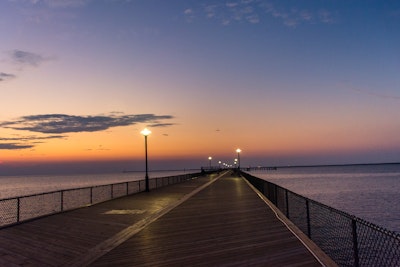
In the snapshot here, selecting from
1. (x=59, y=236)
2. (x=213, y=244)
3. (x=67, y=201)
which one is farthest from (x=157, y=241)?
(x=67, y=201)

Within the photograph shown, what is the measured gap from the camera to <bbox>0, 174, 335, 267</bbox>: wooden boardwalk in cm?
830

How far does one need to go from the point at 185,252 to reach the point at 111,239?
8.64ft

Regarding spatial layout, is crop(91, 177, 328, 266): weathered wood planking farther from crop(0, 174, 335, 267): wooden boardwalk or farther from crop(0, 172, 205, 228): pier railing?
crop(0, 172, 205, 228): pier railing

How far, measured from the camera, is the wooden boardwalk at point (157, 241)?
8297mm

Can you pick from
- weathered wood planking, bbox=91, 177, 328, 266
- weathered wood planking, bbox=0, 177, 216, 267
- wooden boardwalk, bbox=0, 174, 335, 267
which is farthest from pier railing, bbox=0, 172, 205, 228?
weathered wood planking, bbox=91, 177, 328, 266

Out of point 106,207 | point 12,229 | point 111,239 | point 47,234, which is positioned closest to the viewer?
point 111,239

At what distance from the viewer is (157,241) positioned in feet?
33.6

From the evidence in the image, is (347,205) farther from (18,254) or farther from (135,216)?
(18,254)

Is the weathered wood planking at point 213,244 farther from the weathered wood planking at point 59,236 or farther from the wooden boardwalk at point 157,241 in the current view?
the weathered wood planking at point 59,236

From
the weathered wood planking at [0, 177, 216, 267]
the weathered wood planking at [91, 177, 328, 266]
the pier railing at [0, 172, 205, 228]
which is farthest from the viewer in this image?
the pier railing at [0, 172, 205, 228]

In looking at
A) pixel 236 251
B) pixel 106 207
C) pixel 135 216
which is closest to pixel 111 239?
pixel 236 251

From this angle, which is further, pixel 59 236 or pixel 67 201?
pixel 67 201

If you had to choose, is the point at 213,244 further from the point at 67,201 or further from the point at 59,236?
the point at 67,201

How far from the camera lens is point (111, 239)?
10625 mm
